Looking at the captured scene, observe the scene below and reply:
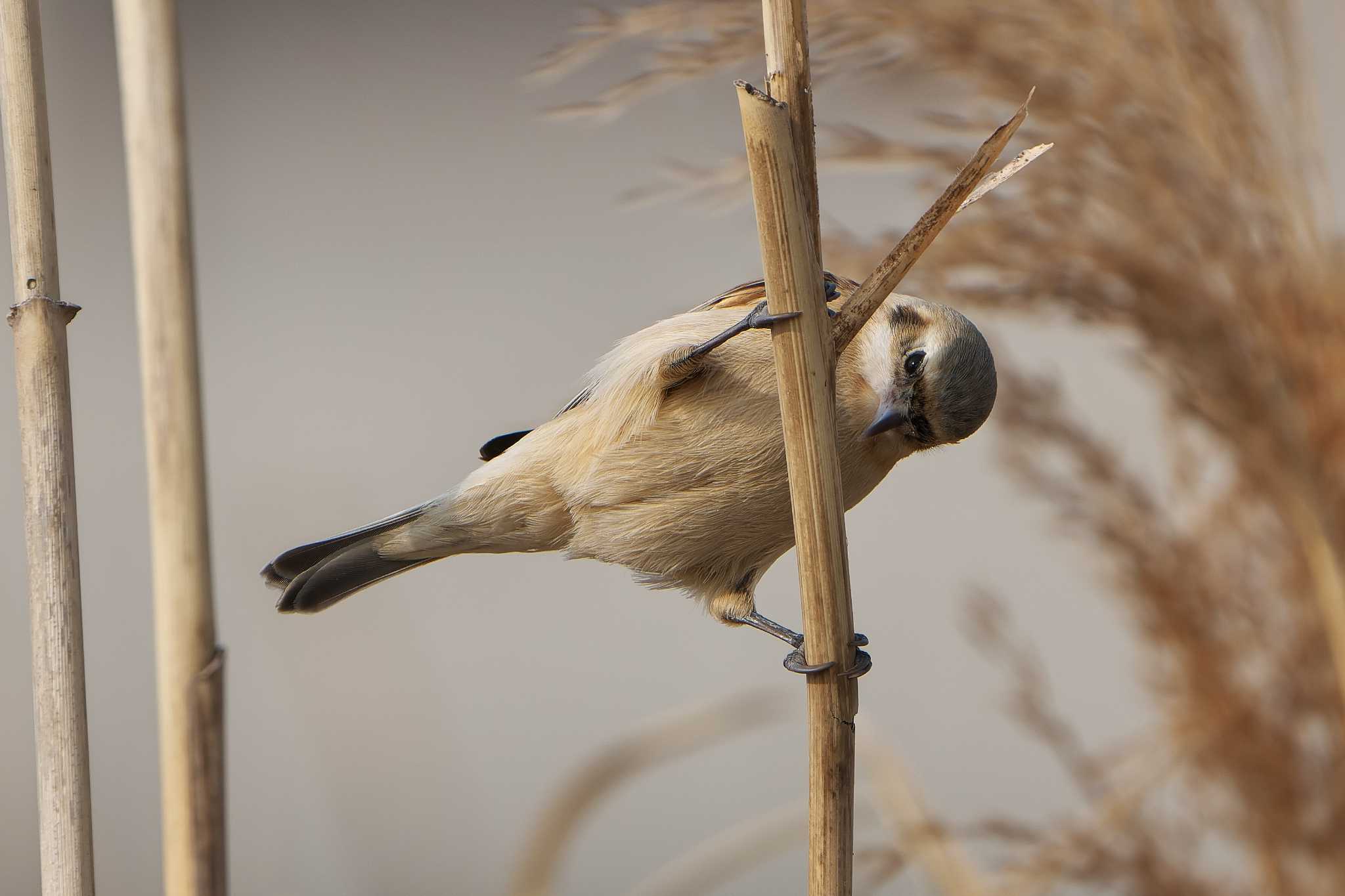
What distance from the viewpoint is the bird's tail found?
1.29 metres

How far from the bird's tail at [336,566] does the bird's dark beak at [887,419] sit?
0.56 metres

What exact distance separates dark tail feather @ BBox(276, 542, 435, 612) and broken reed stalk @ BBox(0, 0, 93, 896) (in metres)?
0.57

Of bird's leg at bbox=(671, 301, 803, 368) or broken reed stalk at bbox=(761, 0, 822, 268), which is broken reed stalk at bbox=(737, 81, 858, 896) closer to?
broken reed stalk at bbox=(761, 0, 822, 268)

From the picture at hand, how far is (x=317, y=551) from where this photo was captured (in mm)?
1343

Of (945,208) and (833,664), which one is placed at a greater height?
(945,208)

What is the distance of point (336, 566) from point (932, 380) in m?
0.74

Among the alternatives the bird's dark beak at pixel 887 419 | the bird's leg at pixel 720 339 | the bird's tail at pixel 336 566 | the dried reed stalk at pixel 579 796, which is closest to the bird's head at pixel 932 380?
the bird's dark beak at pixel 887 419

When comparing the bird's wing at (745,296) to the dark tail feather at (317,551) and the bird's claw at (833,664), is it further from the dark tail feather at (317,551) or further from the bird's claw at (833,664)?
the bird's claw at (833,664)

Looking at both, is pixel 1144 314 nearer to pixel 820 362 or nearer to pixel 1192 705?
pixel 1192 705

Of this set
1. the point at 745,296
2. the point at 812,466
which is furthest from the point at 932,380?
the point at 812,466

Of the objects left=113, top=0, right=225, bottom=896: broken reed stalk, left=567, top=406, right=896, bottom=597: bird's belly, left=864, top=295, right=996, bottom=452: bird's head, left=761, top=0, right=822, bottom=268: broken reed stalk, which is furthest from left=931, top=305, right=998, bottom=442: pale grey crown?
left=113, top=0, right=225, bottom=896: broken reed stalk

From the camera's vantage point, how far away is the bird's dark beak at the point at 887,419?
4.12ft

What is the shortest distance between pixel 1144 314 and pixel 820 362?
2.59 ft

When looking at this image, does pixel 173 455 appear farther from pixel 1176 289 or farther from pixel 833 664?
pixel 1176 289
